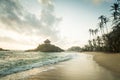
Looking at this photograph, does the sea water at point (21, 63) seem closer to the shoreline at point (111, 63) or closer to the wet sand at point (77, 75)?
the wet sand at point (77, 75)

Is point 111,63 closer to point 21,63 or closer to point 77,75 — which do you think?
point 77,75

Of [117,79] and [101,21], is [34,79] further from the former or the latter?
[101,21]

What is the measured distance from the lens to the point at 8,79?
13.2 metres

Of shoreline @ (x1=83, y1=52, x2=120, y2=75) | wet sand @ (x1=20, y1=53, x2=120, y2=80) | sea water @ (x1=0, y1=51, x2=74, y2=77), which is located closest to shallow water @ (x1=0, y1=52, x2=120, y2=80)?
wet sand @ (x1=20, y1=53, x2=120, y2=80)

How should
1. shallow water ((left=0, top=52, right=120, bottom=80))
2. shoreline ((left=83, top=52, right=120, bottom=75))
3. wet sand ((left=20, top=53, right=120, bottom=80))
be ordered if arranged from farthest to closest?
shoreline ((left=83, top=52, right=120, bottom=75)) < shallow water ((left=0, top=52, right=120, bottom=80)) < wet sand ((left=20, top=53, right=120, bottom=80))

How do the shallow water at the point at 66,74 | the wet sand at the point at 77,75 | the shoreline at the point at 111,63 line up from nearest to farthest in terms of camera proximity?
1. the wet sand at the point at 77,75
2. the shallow water at the point at 66,74
3. the shoreline at the point at 111,63

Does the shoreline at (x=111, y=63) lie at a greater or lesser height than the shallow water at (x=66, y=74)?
greater

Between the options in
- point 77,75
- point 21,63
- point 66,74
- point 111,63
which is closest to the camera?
point 77,75

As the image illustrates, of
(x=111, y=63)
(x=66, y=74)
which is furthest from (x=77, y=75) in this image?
(x=111, y=63)

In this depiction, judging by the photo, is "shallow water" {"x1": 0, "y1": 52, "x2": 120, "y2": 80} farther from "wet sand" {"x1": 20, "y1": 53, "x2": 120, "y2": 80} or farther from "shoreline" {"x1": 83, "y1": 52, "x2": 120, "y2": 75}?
"shoreline" {"x1": 83, "y1": 52, "x2": 120, "y2": 75}

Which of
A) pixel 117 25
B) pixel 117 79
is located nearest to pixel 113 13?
pixel 117 25

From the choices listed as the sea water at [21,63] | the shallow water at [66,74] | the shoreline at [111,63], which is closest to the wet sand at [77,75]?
the shallow water at [66,74]

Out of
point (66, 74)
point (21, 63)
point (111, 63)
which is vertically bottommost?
point (66, 74)

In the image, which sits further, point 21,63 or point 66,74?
point 21,63
